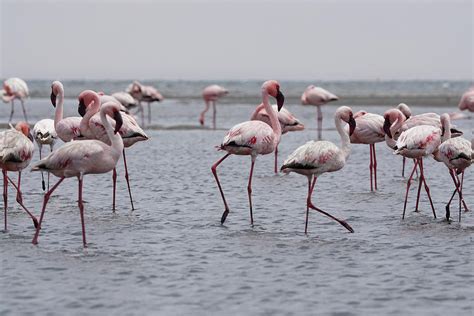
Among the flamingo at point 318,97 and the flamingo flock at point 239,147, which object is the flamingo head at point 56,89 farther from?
the flamingo at point 318,97

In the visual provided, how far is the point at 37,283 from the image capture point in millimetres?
6008

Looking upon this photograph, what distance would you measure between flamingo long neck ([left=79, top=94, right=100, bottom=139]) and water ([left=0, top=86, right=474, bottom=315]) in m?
0.81

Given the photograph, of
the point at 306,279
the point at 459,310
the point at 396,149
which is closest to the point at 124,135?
the point at 396,149

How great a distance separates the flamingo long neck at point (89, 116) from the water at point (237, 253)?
31.9 inches

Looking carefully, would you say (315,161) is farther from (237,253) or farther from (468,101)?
(468,101)

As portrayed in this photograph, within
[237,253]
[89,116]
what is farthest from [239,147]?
[237,253]

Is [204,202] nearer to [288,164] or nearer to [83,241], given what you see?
[288,164]

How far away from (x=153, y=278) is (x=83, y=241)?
4.47ft

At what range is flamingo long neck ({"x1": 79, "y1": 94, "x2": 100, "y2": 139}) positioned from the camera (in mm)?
8773

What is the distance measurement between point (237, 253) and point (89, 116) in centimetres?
268

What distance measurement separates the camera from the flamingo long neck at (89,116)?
8.77 meters

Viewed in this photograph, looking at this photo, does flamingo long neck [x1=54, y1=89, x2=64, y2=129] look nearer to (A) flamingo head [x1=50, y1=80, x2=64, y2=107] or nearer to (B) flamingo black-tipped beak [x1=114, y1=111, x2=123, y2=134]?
(A) flamingo head [x1=50, y1=80, x2=64, y2=107]

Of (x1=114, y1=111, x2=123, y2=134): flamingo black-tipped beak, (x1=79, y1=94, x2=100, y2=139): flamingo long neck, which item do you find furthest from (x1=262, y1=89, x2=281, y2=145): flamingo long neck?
(x1=114, y1=111, x2=123, y2=134): flamingo black-tipped beak

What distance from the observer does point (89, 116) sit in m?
8.84
